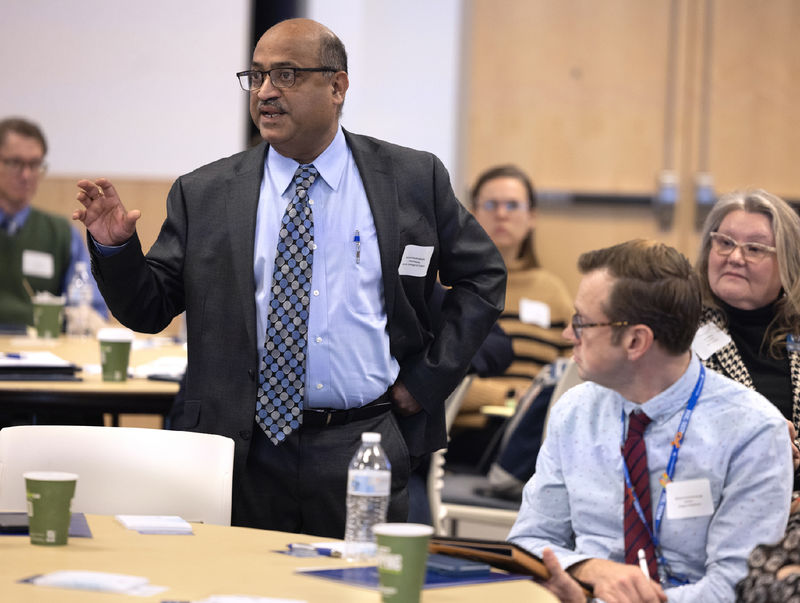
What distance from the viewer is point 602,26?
6793mm

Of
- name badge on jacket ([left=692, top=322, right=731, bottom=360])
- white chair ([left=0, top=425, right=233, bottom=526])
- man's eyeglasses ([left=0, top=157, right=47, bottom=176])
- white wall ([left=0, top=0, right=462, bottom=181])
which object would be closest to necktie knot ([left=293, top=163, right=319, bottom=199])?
white chair ([left=0, top=425, right=233, bottom=526])

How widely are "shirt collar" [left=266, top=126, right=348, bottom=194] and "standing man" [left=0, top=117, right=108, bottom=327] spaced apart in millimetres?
3058

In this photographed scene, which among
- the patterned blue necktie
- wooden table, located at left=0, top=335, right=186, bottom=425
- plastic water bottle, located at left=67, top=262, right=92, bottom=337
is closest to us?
the patterned blue necktie

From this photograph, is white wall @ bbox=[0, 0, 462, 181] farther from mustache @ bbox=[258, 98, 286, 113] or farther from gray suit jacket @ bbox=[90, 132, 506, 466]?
mustache @ bbox=[258, 98, 286, 113]

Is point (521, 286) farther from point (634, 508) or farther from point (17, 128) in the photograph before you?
point (634, 508)

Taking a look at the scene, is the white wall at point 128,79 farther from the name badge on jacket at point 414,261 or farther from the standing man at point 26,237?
the name badge on jacket at point 414,261

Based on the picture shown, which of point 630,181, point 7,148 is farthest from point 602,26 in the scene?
point 7,148

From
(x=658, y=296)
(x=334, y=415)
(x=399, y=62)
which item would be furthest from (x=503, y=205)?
(x=658, y=296)

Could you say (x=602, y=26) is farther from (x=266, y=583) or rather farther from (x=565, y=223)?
(x=266, y=583)

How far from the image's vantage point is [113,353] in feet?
13.1

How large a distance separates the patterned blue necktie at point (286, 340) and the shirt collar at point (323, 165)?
0.17 m

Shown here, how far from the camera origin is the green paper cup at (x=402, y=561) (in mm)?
1653

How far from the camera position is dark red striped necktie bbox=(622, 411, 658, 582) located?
2.29 meters

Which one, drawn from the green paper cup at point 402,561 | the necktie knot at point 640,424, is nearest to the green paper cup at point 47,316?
the necktie knot at point 640,424
